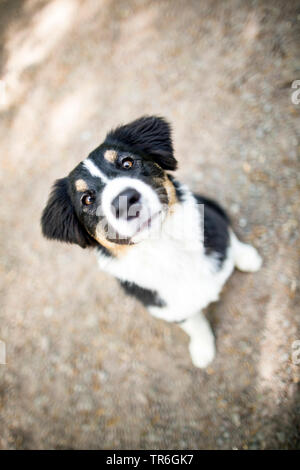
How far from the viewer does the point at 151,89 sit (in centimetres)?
423

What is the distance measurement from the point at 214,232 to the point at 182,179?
1.42 meters

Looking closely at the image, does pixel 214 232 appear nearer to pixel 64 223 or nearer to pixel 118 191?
pixel 118 191

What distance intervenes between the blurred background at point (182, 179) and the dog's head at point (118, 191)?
56.2 inches

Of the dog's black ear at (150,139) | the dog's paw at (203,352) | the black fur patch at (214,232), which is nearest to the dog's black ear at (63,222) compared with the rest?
the dog's black ear at (150,139)

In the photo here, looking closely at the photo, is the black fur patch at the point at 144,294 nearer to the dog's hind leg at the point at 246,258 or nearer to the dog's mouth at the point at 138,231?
the dog's mouth at the point at 138,231

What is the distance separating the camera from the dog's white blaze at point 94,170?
6.70 ft

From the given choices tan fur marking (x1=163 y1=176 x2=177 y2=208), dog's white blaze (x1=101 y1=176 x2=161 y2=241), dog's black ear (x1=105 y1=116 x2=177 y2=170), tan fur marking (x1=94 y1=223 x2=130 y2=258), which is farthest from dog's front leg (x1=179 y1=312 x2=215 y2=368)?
dog's black ear (x1=105 y1=116 x2=177 y2=170)

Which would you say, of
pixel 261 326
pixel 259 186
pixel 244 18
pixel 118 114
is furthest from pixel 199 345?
pixel 244 18

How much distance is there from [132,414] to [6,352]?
5.81 feet

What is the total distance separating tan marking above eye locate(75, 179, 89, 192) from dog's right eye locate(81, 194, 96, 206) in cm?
5

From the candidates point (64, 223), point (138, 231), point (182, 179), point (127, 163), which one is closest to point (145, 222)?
point (138, 231)

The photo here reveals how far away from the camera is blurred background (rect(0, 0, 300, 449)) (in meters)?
2.92

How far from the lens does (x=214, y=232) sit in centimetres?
253

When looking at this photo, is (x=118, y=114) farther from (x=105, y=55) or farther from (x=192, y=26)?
(x=192, y=26)
